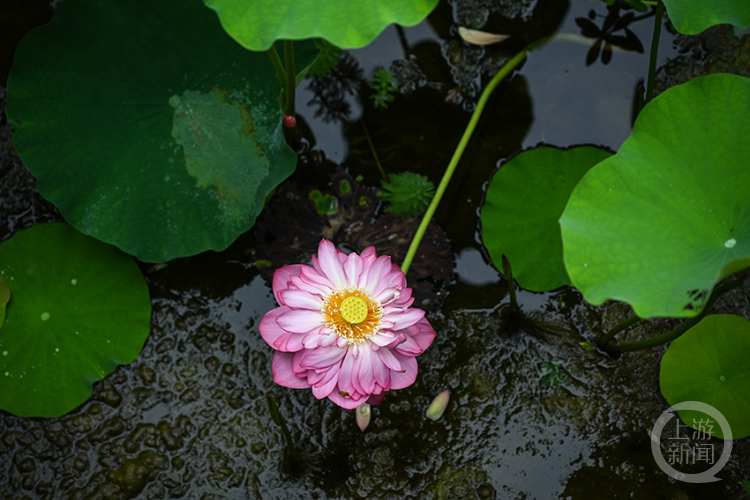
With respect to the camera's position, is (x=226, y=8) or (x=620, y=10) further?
(x=620, y=10)

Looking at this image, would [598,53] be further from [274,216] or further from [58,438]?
[58,438]

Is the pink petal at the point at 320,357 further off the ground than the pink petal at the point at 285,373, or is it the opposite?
the pink petal at the point at 320,357

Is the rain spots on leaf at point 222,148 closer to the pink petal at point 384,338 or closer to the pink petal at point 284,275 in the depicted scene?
the pink petal at point 284,275

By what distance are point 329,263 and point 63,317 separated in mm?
980

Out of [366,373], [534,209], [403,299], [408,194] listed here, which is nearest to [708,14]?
[534,209]

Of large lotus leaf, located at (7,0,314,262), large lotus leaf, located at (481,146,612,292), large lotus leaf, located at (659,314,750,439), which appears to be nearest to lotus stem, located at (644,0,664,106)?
large lotus leaf, located at (481,146,612,292)

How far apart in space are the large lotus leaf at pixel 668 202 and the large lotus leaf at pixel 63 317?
4.75ft

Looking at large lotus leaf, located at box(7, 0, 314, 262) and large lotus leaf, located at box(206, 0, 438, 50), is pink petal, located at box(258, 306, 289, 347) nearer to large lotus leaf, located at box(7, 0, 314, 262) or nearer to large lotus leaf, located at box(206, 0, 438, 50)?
large lotus leaf, located at box(7, 0, 314, 262)

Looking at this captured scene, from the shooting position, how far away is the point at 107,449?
1918 mm

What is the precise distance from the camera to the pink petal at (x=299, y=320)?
1.49 meters

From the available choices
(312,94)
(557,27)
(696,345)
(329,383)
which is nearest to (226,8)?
(312,94)

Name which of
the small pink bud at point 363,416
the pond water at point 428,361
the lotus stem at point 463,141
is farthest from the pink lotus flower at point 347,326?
the pond water at point 428,361

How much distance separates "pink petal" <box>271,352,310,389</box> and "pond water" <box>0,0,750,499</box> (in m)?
0.40

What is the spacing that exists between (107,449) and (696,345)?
6.54 ft
